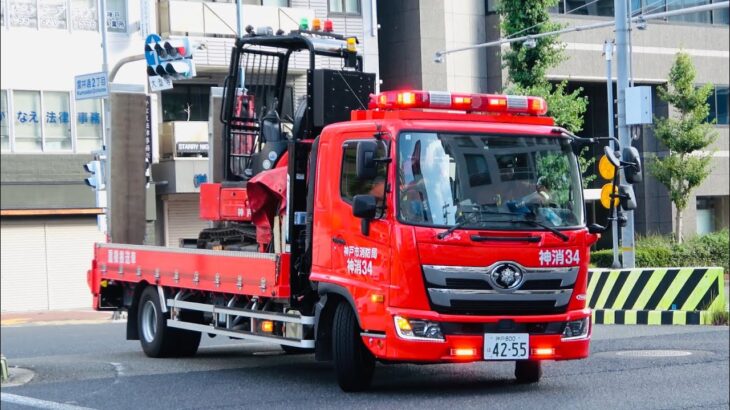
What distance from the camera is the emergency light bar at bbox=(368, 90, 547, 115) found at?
10.6 m

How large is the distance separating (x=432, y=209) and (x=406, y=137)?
0.70 metres

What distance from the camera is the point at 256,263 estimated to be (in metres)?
12.0

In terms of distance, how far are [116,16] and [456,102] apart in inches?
402

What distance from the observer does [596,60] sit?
34.7 m

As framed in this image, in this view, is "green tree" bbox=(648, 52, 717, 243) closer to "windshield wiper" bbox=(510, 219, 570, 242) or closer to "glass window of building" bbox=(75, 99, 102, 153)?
"glass window of building" bbox=(75, 99, 102, 153)

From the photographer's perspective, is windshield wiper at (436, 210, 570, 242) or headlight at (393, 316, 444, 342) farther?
headlight at (393, 316, 444, 342)

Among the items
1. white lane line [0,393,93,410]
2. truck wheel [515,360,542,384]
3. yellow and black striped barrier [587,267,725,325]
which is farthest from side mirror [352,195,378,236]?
yellow and black striped barrier [587,267,725,325]

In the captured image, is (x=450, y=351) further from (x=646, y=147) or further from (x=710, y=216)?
(x=710, y=216)

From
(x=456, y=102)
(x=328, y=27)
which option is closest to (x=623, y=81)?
(x=328, y=27)

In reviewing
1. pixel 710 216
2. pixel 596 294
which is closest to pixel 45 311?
pixel 596 294

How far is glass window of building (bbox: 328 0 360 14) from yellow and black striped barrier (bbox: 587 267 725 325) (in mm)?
6456

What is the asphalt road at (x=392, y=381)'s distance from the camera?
1022 cm

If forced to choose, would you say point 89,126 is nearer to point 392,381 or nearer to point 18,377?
point 18,377

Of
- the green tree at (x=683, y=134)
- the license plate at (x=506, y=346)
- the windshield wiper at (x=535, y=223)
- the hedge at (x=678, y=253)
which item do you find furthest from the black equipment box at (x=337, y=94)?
the green tree at (x=683, y=134)
